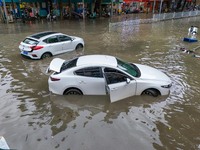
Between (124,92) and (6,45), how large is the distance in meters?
12.0

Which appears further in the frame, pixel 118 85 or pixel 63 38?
pixel 63 38

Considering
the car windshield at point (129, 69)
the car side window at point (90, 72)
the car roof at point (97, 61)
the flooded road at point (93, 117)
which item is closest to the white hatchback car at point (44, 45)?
the flooded road at point (93, 117)

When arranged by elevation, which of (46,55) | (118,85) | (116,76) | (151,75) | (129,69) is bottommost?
(46,55)

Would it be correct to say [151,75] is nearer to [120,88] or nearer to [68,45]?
[120,88]

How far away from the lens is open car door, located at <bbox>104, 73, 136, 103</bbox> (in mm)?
7133

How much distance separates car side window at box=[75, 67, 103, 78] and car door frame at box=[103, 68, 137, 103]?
28cm

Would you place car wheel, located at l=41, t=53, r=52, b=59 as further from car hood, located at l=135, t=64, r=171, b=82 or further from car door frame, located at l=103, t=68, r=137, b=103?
car hood, located at l=135, t=64, r=171, b=82

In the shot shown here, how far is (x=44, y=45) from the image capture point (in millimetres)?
12242

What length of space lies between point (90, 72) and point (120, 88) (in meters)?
1.33

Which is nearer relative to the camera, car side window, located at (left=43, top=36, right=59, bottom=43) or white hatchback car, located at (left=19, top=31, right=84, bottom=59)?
white hatchback car, located at (left=19, top=31, right=84, bottom=59)

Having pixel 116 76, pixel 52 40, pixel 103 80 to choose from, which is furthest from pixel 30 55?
pixel 116 76

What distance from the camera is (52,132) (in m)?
6.03

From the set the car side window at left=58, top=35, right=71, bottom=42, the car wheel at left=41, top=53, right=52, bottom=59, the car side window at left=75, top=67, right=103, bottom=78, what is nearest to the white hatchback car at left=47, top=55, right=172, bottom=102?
the car side window at left=75, top=67, right=103, bottom=78

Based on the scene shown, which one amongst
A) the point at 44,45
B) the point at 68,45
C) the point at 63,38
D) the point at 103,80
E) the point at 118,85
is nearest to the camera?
the point at 118,85
